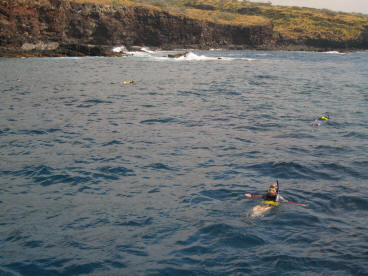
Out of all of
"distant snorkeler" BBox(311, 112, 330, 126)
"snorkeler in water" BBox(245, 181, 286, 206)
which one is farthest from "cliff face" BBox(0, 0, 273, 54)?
"snorkeler in water" BBox(245, 181, 286, 206)

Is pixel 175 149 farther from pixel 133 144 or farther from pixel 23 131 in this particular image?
pixel 23 131

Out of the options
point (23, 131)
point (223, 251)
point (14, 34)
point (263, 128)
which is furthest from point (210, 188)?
point (14, 34)

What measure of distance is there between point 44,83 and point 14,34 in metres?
55.0

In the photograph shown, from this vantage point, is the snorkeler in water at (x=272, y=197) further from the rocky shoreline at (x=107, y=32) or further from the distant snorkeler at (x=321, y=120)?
the rocky shoreline at (x=107, y=32)

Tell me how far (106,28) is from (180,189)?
367 ft

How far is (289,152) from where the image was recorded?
1580 cm

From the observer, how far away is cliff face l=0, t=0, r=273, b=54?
85.7m

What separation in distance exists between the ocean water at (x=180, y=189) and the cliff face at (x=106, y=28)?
69522 mm

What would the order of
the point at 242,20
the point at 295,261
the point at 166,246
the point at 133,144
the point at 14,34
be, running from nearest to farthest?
the point at 295,261, the point at 166,246, the point at 133,144, the point at 14,34, the point at 242,20

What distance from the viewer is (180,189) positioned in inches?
476

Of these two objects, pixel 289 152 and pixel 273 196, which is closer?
pixel 273 196

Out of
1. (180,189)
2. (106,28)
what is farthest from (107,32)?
(180,189)

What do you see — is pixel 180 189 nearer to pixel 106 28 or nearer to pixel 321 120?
pixel 321 120

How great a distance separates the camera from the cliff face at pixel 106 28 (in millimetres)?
85688
